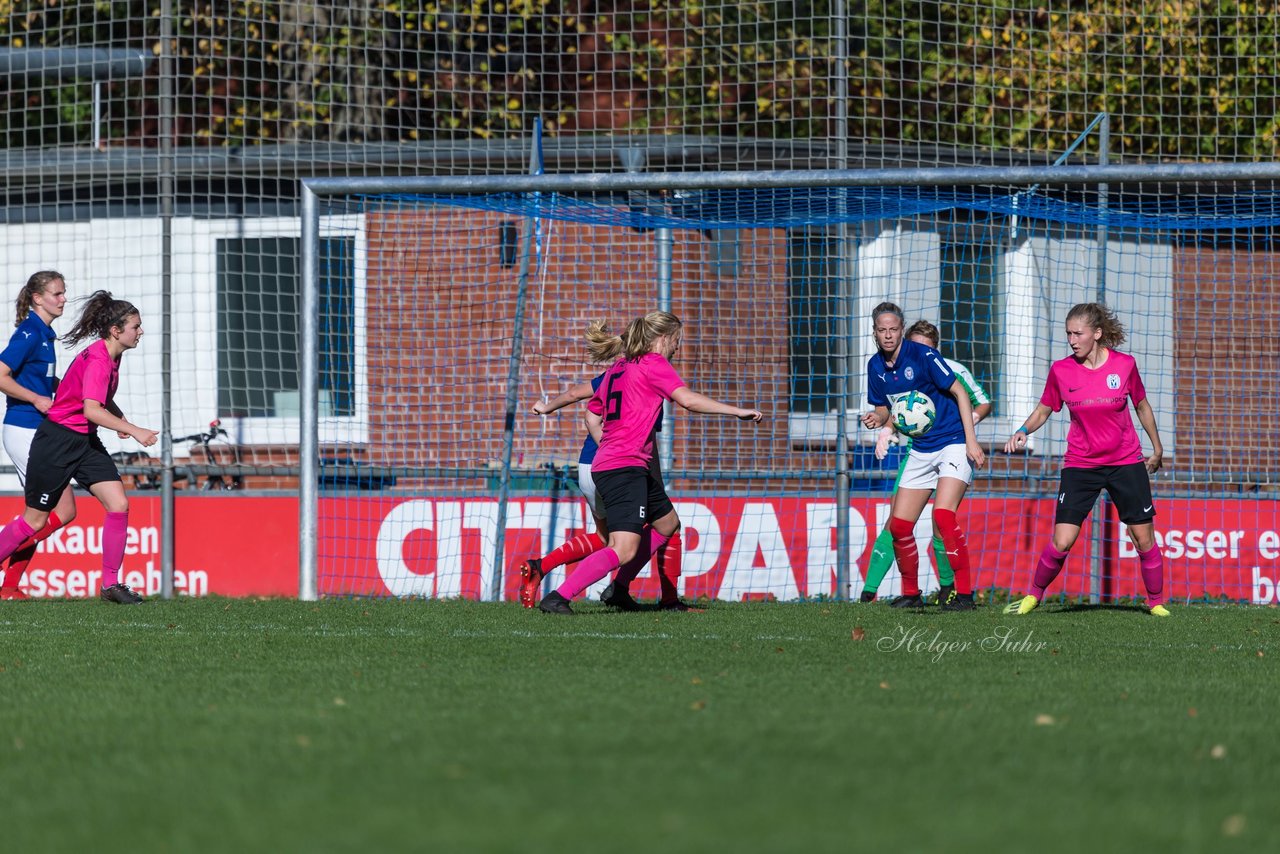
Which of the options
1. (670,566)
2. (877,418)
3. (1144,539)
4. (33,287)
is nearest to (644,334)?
(670,566)

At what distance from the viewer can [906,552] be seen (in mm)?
9570

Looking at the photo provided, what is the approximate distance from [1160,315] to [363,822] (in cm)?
929

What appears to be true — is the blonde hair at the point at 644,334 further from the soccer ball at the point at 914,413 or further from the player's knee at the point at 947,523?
the player's knee at the point at 947,523

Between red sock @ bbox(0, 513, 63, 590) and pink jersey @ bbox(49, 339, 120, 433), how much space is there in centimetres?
60

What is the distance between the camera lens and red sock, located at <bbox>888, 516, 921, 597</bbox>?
31.3ft

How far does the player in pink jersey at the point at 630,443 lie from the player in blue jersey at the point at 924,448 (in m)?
1.29

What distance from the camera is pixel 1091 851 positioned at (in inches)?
131

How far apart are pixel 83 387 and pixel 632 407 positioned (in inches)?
128

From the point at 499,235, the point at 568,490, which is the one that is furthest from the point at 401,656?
the point at 499,235

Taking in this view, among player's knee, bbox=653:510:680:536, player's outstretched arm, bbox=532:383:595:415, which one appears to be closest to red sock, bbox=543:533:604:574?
player's knee, bbox=653:510:680:536

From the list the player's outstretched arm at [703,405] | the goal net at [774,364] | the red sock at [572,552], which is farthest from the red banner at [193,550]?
the player's outstretched arm at [703,405]

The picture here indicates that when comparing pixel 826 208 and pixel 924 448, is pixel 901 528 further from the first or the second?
pixel 826 208

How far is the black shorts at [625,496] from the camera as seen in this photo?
→ 8633 mm

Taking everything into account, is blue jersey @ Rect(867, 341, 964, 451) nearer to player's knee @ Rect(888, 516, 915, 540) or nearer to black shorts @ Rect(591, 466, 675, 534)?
player's knee @ Rect(888, 516, 915, 540)
